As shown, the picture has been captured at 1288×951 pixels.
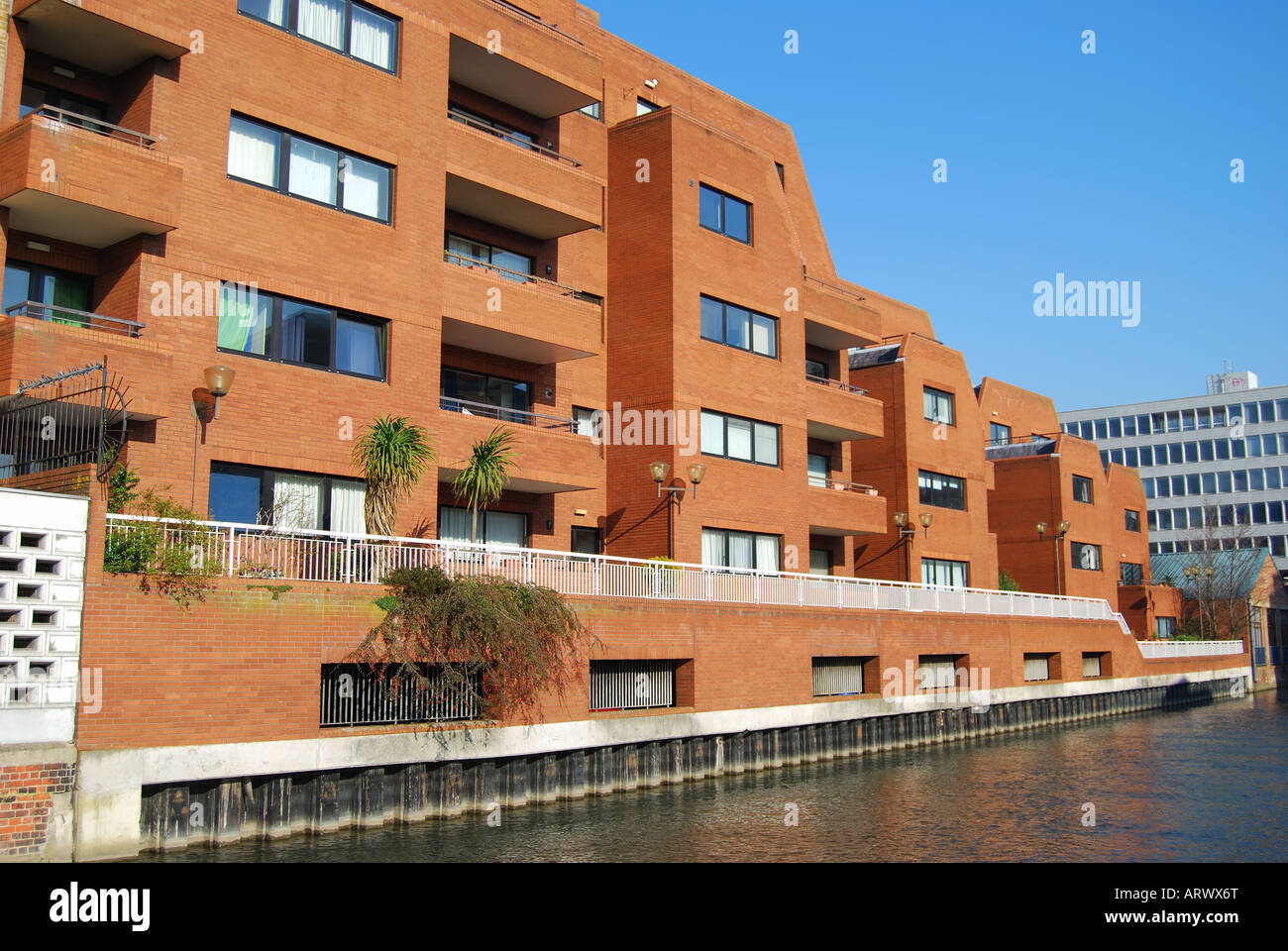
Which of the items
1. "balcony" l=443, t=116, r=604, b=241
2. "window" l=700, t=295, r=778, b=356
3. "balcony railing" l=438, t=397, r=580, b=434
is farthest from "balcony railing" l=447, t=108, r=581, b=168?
"balcony railing" l=438, t=397, r=580, b=434

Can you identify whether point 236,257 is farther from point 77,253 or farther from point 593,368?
point 593,368

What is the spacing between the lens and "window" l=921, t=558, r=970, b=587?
44.9m

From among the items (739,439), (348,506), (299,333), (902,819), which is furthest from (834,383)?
(299,333)

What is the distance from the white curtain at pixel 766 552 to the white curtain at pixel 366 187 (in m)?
14.7

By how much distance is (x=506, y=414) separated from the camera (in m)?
28.9

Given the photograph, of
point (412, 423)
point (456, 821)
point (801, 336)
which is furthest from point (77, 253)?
point (801, 336)

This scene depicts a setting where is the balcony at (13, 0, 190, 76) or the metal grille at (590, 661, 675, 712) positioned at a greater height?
the balcony at (13, 0, 190, 76)

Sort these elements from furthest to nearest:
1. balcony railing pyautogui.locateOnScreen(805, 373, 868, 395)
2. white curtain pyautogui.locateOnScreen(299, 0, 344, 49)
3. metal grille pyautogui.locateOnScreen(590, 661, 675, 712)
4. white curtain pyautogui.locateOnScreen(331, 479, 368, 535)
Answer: balcony railing pyautogui.locateOnScreen(805, 373, 868, 395) < metal grille pyautogui.locateOnScreen(590, 661, 675, 712) < white curtain pyautogui.locateOnScreen(299, 0, 344, 49) < white curtain pyautogui.locateOnScreen(331, 479, 368, 535)

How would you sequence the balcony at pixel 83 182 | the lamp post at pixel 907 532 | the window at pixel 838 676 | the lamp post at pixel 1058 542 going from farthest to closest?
the lamp post at pixel 1058 542 → the lamp post at pixel 907 532 → the window at pixel 838 676 → the balcony at pixel 83 182

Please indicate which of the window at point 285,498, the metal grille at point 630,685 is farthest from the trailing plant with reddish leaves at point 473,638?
the window at point 285,498

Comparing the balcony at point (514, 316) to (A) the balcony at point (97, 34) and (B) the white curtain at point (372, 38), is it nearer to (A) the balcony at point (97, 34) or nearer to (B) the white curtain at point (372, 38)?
(B) the white curtain at point (372, 38)

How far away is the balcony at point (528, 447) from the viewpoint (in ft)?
83.6

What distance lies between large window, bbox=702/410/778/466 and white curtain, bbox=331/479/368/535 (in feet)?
37.6

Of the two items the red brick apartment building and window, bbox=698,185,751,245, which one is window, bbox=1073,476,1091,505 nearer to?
the red brick apartment building
